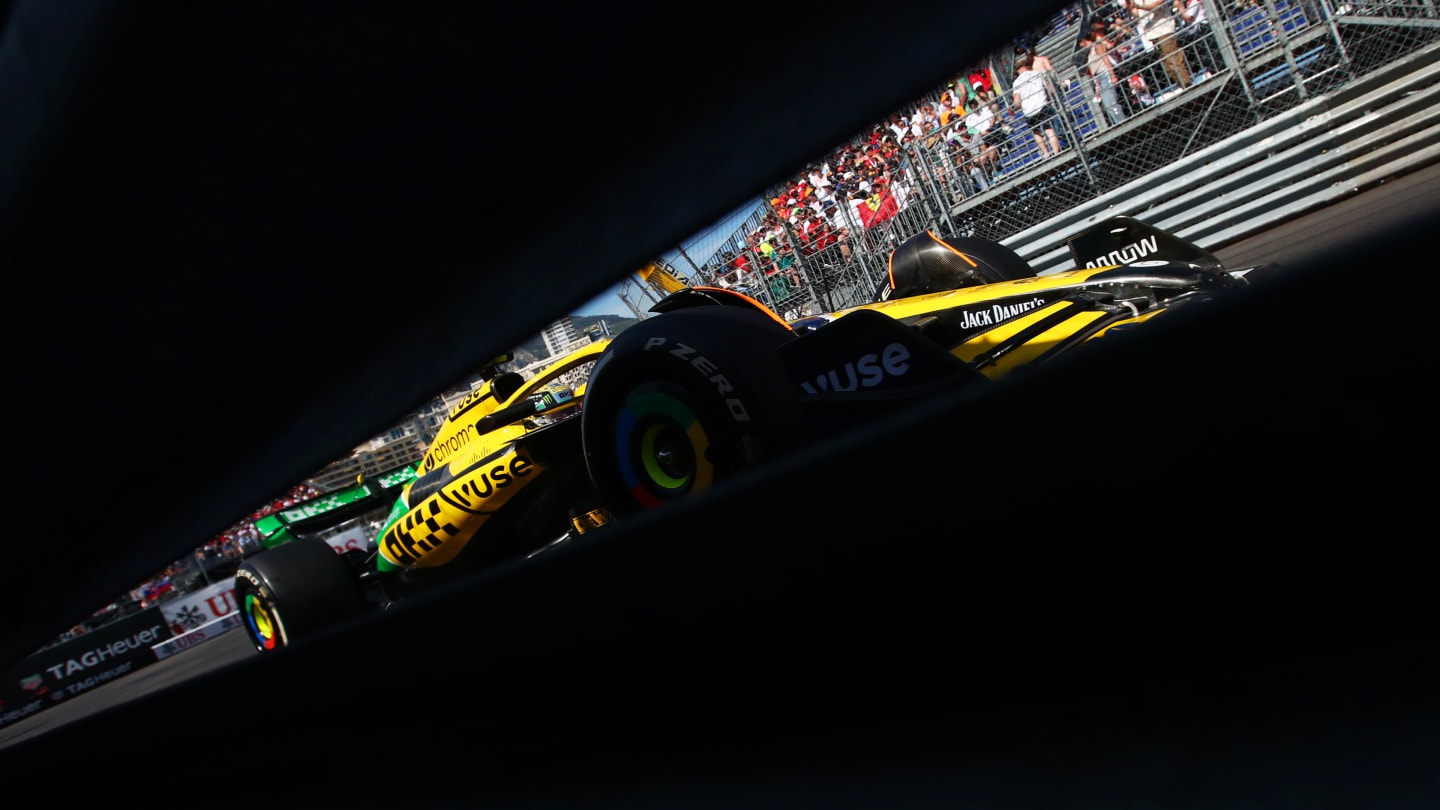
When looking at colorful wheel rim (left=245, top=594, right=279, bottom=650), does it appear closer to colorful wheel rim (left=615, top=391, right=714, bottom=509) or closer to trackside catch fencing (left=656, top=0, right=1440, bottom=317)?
colorful wheel rim (left=615, top=391, right=714, bottom=509)

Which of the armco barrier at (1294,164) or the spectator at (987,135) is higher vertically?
the spectator at (987,135)

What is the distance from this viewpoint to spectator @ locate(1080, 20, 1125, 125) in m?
8.99

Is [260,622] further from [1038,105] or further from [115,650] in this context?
[115,650]

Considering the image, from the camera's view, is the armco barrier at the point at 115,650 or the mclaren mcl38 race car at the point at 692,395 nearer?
the mclaren mcl38 race car at the point at 692,395

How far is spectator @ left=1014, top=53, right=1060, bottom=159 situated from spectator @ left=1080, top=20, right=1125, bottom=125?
1.37ft

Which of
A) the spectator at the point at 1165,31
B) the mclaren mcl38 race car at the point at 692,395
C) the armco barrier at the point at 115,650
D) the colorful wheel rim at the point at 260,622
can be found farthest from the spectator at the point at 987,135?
the armco barrier at the point at 115,650

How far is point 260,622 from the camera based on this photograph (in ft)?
19.3

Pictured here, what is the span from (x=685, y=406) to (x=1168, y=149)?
8530mm

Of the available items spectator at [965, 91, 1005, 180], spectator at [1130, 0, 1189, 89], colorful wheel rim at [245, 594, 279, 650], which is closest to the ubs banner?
colorful wheel rim at [245, 594, 279, 650]

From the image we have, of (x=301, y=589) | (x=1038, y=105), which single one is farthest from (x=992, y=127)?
(x=301, y=589)

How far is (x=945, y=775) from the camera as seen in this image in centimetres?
80

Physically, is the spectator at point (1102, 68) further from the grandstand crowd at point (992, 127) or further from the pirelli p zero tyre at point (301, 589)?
the pirelli p zero tyre at point (301, 589)

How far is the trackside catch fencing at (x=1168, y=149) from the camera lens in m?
8.30

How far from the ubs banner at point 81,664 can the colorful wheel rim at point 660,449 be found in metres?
12.7
